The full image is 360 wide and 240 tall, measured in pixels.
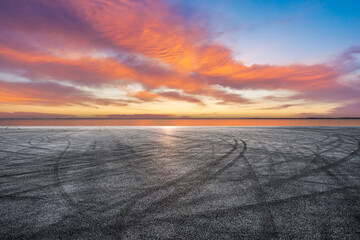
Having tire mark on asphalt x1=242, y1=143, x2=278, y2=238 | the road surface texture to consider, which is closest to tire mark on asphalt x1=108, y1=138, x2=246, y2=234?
the road surface texture

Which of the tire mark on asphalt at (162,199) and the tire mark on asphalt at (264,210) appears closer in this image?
the tire mark on asphalt at (264,210)

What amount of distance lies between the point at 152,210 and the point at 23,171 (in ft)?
17.6

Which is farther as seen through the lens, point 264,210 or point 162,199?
point 162,199

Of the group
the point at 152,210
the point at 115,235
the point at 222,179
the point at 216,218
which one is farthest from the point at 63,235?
the point at 222,179

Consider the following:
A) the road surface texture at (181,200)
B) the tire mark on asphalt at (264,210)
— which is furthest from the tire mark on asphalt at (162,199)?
the tire mark on asphalt at (264,210)

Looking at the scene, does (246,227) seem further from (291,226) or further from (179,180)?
(179,180)

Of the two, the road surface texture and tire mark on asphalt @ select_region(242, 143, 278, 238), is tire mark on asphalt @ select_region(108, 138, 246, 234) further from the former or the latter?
tire mark on asphalt @ select_region(242, 143, 278, 238)

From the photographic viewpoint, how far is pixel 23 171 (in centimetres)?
671

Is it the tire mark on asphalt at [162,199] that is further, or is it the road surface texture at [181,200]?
the tire mark on asphalt at [162,199]

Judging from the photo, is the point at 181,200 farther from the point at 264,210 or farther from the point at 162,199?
the point at 264,210

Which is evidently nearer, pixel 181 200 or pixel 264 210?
pixel 264 210

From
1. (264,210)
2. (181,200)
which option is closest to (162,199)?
(181,200)

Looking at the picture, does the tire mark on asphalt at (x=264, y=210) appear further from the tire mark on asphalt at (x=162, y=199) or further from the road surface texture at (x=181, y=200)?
the tire mark on asphalt at (x=162, y=199)

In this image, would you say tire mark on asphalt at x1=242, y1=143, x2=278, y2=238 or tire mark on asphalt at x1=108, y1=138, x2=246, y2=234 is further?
tire mark on asphalt at x1=108, y1=138, x2=246, y2=234
